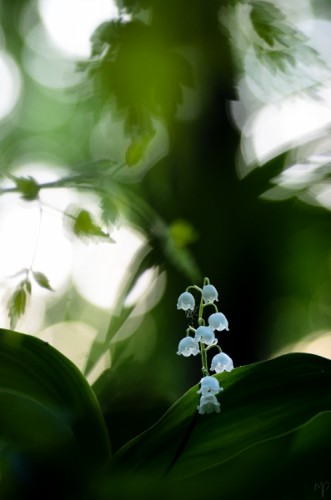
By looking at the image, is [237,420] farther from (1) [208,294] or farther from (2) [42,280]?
(2) [42,280]

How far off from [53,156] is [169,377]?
0.47 meters

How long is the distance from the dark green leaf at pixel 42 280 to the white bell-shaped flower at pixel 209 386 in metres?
0.17

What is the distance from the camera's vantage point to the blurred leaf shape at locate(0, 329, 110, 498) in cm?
53

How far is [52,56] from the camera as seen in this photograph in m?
1.04

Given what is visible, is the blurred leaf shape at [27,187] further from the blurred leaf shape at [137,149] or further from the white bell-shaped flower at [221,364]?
the white bell-shaped flower at [221,364]

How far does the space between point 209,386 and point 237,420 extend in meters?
0.04

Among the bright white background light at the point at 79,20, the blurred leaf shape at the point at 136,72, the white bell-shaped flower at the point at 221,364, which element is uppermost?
the bright white background light at the point at 79,20

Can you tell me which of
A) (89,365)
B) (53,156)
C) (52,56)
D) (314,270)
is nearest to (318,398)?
(89,365)

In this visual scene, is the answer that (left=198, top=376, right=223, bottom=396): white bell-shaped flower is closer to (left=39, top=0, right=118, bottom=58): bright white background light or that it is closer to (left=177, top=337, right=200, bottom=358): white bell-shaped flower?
(left=177, top=337, right=200, bottom=358): white bell-shaped flower

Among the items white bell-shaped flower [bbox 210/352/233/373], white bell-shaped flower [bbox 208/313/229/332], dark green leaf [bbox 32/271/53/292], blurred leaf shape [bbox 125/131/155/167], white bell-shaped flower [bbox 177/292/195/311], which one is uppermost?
blurred leaf shape [bbox 125/131/155/167]

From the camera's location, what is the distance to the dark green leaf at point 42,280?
526 millimetres

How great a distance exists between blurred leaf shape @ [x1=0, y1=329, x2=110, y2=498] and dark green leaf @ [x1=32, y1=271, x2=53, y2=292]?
2.7 inches

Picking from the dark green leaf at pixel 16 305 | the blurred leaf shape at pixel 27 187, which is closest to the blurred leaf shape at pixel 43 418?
the dark green leaf at pixel 16 305

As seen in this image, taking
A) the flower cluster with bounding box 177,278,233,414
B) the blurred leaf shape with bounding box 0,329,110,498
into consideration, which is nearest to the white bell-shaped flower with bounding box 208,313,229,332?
the flower cluster with bounding box 177,278,233,414
